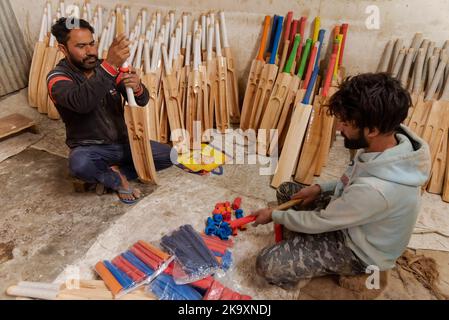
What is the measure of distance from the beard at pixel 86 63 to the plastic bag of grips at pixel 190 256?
1.17 m

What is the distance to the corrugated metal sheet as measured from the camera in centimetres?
325

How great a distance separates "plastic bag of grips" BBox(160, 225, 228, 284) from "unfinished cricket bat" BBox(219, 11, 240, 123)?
1482mm

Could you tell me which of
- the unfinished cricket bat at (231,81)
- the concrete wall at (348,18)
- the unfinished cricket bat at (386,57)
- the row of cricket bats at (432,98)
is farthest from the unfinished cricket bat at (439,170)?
the unfinished cricket bat at (231,81)

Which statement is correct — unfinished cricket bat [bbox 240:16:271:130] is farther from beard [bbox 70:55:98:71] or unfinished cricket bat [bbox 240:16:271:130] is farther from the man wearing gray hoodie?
the man wearing gray hoodie

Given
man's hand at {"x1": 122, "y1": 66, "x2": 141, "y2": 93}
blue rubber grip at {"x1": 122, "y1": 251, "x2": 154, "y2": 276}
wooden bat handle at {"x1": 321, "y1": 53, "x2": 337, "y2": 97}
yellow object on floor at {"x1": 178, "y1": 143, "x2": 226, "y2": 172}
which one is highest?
man's hand at {"x1": 122, "y1": 66, "x2": 141, "y2": 93}

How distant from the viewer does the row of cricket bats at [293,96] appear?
2502 millimetres

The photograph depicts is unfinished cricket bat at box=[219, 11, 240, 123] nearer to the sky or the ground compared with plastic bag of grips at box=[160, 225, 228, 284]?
nearer to the sky

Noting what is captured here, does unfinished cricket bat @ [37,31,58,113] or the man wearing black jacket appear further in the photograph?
unfinished cricket bat @ [37,31,58,113]

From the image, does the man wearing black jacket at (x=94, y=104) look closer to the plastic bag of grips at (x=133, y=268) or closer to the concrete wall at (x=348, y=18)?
the plastic bag of grips at (x=133, y=268)

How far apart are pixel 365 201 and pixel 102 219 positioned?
1.61 metres

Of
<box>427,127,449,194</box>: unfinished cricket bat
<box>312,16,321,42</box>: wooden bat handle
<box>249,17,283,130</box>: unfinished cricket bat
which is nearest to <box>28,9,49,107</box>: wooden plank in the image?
<box>249,17,283,130</box>: unfinished cricket bat

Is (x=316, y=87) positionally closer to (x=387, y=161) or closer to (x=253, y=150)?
(x=253, y=150)

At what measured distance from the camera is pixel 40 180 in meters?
2.46
